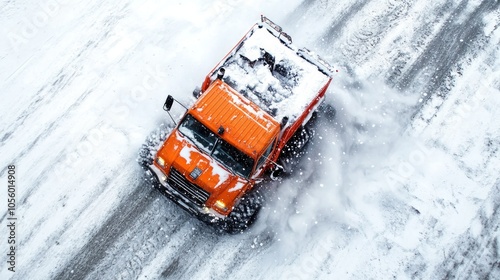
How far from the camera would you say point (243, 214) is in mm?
11016

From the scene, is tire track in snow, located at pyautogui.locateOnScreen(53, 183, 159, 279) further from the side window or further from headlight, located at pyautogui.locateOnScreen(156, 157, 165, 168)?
the side window

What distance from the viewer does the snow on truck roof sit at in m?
10.6

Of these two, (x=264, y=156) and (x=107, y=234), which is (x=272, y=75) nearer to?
(x=264, y=156)

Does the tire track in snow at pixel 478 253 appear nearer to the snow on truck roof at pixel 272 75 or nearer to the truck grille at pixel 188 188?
the snow on truck roof at pixel 272 75

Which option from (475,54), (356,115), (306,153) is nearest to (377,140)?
(356,115)

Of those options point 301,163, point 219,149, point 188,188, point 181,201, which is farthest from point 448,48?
point 181,201

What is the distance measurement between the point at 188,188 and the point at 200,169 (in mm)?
540

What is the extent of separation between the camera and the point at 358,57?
1338 cm

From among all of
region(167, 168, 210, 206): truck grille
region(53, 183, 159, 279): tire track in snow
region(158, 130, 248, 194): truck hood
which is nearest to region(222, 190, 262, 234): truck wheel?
region(167, 168, 210, 206): truck grille

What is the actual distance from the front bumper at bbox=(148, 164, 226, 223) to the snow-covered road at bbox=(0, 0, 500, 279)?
781 mm

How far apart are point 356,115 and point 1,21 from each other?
398 inches

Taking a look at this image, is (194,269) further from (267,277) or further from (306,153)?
(306,153)

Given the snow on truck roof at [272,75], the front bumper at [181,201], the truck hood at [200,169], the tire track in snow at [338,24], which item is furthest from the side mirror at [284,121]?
the tire track in snow at [338,24]

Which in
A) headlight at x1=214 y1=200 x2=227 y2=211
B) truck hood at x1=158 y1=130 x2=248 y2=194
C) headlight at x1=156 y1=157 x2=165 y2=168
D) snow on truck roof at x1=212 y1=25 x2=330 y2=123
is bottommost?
headlight at x1=214 y1=200 x2=227 y2=211
